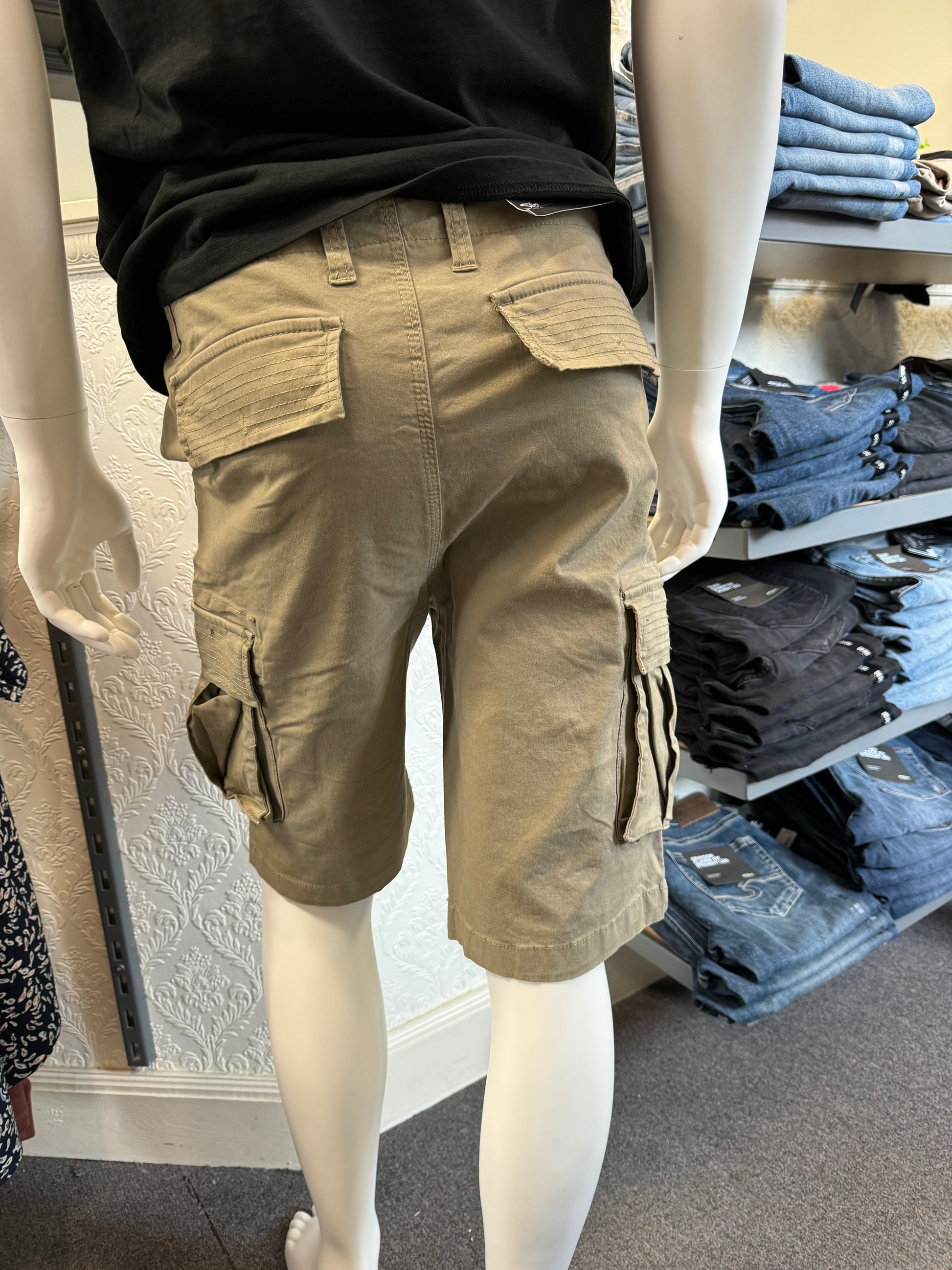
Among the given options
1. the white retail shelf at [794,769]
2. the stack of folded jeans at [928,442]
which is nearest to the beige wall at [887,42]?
the stack of folded jeans at [928,442]

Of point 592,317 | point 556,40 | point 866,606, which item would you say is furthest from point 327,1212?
point 866,606

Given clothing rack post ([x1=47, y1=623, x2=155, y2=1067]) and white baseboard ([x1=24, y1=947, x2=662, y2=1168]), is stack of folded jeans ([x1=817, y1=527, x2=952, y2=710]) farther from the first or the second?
clothing rack post ([x1=47, y1=623, x2=155, y2=1067])

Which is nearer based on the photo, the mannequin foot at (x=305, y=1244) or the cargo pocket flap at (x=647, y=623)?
the cargo pocket flap at (x=647, y=623)

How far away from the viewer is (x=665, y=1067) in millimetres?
1400

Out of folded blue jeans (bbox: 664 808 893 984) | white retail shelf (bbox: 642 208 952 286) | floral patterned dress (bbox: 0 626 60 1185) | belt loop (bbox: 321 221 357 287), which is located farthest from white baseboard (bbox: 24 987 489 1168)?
white retail shelf (bbox: 642 208 952 286)

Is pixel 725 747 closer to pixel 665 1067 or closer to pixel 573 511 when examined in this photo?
pixel 665 1067

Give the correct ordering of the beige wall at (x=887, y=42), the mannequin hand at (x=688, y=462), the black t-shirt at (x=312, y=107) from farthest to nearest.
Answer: the beige wall at (x=887, y=42)
the mannequin hand at (x=688, y=462)
the black t-shirt at (x=312, y=107)

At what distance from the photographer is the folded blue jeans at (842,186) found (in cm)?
108

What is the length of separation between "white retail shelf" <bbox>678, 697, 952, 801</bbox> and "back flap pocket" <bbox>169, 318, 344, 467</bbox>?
869 mm

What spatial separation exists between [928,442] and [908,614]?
0.27 meters

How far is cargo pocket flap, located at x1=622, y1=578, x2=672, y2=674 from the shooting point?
610 mm

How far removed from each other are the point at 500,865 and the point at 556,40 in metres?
0.56

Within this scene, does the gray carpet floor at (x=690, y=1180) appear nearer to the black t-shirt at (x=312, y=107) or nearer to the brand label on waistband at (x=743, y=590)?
the brand label on waistband at (x=743, y=590)

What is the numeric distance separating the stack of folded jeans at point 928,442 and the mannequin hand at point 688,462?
74cm
